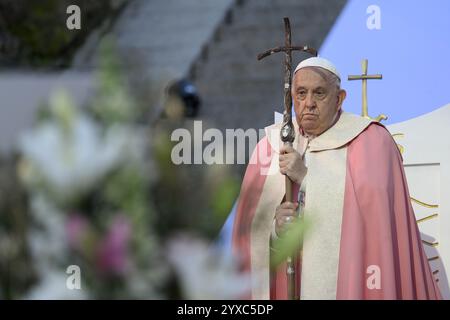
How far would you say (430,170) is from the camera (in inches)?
135

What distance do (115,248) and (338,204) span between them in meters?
2.40

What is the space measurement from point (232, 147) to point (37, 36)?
4.18 feet

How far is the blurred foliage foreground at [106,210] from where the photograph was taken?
549 millimetres

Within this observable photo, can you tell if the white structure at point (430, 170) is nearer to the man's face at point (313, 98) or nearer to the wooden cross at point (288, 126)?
the man's face at point (313, 98)

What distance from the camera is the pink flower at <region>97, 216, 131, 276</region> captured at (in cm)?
55

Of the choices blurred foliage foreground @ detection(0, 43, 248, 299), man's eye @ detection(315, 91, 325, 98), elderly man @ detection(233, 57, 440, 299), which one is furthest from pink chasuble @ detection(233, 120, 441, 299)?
blurred foliage foreground @ detection(0, 43, 248, 299)

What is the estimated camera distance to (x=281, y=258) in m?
0.72

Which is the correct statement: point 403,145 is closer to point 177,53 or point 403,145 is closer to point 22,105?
point 177,53

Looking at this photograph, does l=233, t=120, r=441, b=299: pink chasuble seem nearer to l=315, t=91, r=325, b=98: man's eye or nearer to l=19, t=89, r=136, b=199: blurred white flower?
l=315, t=91, r=325, b=98: man's eye

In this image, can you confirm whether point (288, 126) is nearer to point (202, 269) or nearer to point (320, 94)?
point (320, 94)

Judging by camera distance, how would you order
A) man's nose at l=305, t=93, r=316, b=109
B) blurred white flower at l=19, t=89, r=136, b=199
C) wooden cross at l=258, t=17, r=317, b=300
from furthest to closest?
man's nose at l=305, t=93, r=316, b=109, wooden cross at l=258, t=17, r=317, b=300, blurred white flower at l=19, t=89, r=136, b=199

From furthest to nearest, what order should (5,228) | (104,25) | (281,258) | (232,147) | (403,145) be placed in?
(403,145) < (232,147) < (104,25) < (281,258) < (5,228)

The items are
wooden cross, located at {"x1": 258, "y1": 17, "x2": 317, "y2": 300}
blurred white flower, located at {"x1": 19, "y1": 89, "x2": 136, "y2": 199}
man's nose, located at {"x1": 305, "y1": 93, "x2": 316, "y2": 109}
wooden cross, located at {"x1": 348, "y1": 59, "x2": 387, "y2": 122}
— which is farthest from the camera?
wooden cross, located at {"x1": 348, "y1": 59, "x2": 387, "y2": 122}
